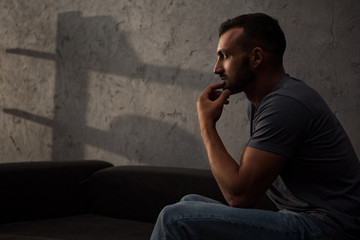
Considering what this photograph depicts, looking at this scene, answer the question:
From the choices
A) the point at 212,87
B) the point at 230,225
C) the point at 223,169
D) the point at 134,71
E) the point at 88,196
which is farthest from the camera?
the point at 134,71

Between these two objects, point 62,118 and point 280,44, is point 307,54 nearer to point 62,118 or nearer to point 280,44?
A: point 280,44

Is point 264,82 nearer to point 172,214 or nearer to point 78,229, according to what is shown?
point 172,214

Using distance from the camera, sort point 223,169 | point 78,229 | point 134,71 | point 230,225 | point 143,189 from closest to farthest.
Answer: point 230,225 < point 223,169 < point 78,229 < point 143,189 < point 134,71

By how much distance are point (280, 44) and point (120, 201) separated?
1.27m

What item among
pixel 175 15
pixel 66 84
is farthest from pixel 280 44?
pixel 66 84

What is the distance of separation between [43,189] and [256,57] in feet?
4.56

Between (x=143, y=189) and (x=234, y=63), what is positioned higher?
(x=234, y=63)

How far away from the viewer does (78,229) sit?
205 cm

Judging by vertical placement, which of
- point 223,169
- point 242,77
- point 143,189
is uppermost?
point 242,77

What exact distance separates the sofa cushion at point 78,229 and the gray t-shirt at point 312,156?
835mm

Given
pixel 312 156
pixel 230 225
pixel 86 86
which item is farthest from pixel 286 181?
pixel 86 86

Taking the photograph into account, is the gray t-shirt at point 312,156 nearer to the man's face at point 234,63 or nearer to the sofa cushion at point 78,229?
the man's face at point 234,63

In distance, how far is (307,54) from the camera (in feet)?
6.92

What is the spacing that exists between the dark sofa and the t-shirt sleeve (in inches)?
27.9
